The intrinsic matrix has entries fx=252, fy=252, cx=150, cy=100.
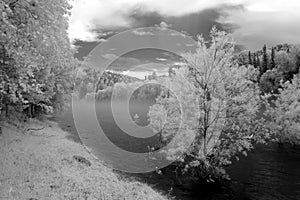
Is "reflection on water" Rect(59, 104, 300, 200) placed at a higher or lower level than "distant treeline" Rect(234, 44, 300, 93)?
lower

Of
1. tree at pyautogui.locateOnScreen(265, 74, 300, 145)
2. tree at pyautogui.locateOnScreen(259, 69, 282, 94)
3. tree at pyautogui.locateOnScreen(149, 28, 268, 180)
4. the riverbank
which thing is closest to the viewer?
the riverbank

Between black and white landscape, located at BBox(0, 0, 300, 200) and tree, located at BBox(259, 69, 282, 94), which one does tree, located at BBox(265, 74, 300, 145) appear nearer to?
black and white landscape, located at BBox(0, 0, 300, 200)

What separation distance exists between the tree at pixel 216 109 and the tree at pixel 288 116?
1770 centimetres

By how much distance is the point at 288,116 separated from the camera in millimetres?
42938

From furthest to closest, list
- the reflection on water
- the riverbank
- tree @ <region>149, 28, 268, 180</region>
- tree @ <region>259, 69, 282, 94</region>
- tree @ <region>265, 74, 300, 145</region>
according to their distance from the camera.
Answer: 1. tree @ <region>259, 69, 282, 94</region>
2. tree @ <region>265, 74, 300, 145</region>
3. tree @ <region>149, 28, 268, 180</region>
4. the reflection on water
5. the riverbank

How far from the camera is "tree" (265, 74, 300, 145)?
41.9 meters

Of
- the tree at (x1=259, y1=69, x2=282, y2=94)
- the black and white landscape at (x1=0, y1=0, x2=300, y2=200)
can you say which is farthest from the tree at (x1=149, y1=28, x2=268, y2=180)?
the tree at (x1=259, y1=69, x2=282, y2=94)

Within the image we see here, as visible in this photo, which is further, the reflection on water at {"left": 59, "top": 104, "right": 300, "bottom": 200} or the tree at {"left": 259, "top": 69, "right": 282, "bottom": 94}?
the tree at {"left": 259, "top": 69, "right": 282, "bottom": 94}

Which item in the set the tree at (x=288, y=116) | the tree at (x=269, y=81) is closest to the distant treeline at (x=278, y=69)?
the tree at (x=269, y=81)

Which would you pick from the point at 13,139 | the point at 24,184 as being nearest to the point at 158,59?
the point at 13,139

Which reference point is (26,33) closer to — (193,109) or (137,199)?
(137,199)

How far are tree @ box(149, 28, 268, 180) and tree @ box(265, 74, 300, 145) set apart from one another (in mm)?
17698

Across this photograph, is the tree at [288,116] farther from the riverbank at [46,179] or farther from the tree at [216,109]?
the riverbank at [46,179]

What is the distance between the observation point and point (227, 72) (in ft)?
85.8
